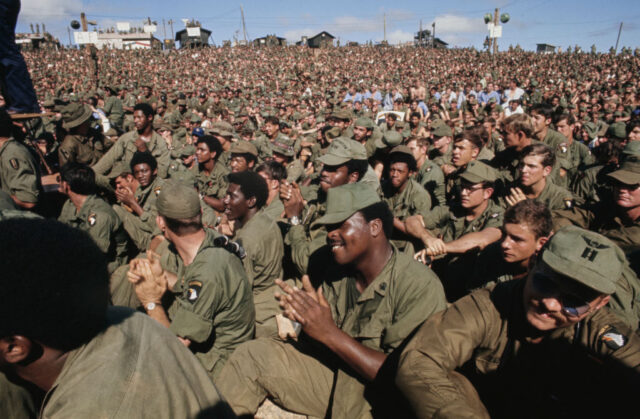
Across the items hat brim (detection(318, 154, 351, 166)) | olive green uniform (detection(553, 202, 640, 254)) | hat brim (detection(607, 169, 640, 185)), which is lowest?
olive green uniform (detection(553, 202, 640, 254))

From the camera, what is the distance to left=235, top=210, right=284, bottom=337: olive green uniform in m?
3.71

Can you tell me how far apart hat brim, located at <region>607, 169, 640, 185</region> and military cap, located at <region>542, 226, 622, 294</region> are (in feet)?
6.95

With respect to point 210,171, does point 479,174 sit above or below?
above

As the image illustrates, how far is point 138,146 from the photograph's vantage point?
6.91 metres

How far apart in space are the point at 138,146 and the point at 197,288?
5.34 meters

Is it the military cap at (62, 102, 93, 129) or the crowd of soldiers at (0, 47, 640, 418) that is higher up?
the military cap at (62, 102, 93, 129)

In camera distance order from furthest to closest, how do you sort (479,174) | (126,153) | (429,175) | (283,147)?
(283,147)
(126,153)
(429,175)
(479,174)

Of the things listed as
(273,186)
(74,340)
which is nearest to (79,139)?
(273,186)

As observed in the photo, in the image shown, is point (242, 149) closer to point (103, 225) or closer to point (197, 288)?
point (103, 225)

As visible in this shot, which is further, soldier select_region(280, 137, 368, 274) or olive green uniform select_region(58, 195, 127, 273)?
soldier select_region(280, 137, 368, 274)

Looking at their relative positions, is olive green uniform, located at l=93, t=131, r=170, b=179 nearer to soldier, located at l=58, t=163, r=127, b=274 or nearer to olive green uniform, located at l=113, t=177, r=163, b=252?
olive green uniform, located at l=113, t=177, r=163, b=252

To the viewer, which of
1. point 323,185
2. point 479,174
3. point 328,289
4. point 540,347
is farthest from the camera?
point 323,185

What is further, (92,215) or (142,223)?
(142,223)

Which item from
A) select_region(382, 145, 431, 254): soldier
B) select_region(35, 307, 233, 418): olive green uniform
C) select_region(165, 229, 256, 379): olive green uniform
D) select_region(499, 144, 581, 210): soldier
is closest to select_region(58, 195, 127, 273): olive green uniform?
select_region(165, 229, 256, 379): olive green uniform
